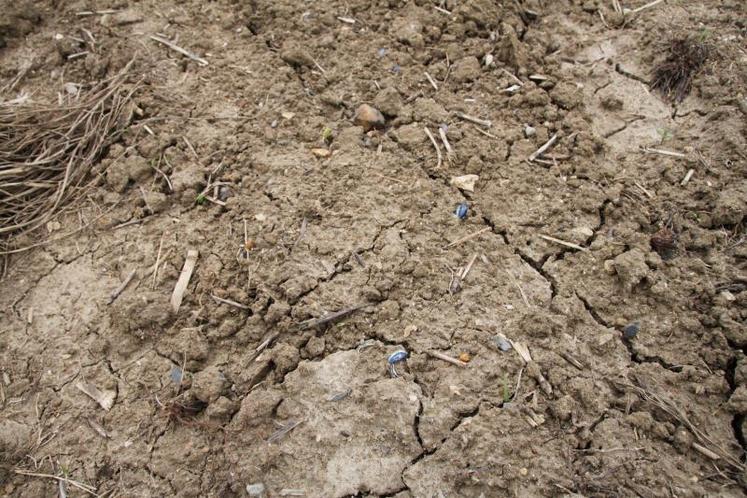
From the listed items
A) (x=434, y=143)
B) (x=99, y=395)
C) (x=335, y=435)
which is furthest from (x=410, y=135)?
(x=99, y=395)

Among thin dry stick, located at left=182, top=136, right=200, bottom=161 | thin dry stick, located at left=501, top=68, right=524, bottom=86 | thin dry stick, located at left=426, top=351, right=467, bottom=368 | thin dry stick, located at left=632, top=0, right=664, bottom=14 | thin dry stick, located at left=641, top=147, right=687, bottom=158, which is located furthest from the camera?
thin dry stick, located at left=632, top=0, right=664, bottom=14

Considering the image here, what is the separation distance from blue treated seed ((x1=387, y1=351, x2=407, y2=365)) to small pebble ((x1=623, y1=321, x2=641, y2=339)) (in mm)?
991

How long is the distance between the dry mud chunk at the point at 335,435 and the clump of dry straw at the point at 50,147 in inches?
65.5

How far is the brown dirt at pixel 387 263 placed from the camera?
2.13 m

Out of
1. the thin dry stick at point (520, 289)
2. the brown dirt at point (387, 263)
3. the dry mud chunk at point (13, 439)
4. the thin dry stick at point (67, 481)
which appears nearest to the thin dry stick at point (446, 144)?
the brown dirt at point (387, 263)

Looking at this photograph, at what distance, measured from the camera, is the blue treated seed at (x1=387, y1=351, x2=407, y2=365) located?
2268 mm

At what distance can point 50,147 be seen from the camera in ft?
9.56

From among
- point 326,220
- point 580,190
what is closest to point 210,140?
point 326,220

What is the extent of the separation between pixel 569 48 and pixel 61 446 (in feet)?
11.2

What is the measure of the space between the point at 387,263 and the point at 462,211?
0.49 metres

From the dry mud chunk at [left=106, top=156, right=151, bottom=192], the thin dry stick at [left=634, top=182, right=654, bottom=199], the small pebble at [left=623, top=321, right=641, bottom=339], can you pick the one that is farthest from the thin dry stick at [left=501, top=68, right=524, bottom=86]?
the dry mud chunk at [left=106, top=156, right=151, bottom=192]

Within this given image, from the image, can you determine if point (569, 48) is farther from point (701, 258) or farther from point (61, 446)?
point (61, 446)

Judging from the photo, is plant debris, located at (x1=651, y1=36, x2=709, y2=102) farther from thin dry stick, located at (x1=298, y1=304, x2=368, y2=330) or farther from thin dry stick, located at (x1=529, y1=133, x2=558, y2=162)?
thin dry stick, located at (x1=298, y1=304, x2=368, y2=330)

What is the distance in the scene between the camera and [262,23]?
329 centimetres
